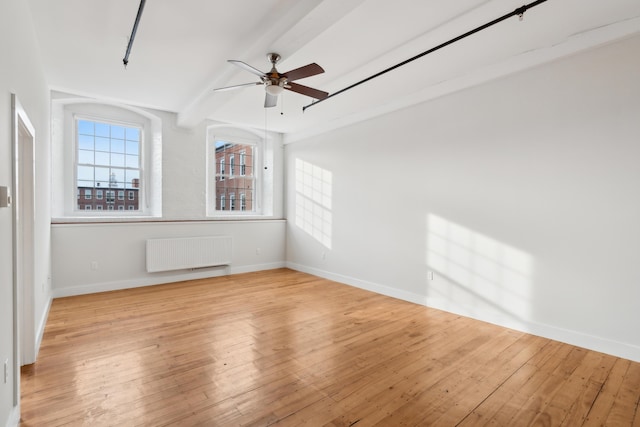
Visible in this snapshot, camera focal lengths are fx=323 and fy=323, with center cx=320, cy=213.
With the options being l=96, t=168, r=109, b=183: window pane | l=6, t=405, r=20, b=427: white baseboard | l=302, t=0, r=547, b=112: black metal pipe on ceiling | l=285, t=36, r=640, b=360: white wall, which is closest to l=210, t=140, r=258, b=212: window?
l=96, t=168, r=109, b=183: window pane

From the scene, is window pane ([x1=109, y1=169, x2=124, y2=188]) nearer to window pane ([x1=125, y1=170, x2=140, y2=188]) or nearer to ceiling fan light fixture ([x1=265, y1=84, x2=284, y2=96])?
window pane ([x1=125, y1=170, x2=140, y2=188])

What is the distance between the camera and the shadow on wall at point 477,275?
3514mm

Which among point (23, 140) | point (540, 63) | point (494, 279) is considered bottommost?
point (494, 279)

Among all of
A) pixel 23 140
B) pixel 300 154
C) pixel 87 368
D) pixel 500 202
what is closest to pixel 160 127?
pixel 300 154

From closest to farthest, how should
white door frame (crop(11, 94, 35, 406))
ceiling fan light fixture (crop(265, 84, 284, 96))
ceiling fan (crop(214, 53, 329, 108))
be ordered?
1. white door frame (crop(11, 94, 35, 406))
2. ceiling fan (crop(214, 53, 329, 108))
3. ceiling fan light fixture (crop(265, 84, 284, 96))

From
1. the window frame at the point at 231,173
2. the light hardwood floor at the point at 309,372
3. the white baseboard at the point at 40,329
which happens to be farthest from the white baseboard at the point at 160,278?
the window frame at the point at 231,173

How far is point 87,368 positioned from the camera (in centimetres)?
261

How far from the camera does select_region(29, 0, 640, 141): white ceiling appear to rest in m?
2.64

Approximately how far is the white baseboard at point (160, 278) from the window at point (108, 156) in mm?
1342

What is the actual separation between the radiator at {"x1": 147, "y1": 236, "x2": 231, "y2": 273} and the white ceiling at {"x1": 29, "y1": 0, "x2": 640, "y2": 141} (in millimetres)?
2434

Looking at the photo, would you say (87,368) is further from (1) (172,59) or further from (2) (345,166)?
(2) (345,166)

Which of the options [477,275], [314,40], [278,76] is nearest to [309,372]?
[477,275]

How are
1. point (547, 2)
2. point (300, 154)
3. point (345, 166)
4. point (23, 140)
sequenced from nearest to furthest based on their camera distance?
1. point (547, 2)
2. point (23, 140)
3. point (345, 166)
4. point (300, 154)

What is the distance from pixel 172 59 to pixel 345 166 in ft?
9.96
